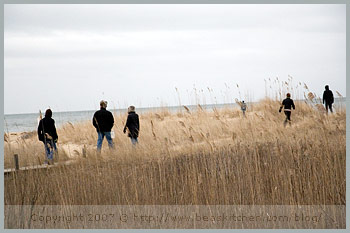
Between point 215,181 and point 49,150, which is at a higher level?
point 49,150

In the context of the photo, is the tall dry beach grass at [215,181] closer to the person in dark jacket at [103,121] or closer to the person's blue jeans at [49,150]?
the person's blue jeans at [49,150]

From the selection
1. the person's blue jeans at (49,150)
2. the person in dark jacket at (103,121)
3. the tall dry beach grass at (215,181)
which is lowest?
the tall dry beach grass at (215,181)

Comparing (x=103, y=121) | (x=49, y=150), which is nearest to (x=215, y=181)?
(x=49, y=150)

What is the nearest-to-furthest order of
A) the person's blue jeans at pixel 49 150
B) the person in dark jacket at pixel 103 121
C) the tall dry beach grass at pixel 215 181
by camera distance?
the tall dry beach grass at pixel 215 181 < the person's blue jeans at pixel 49 150 < the person in dark jacket at pixel 103 121

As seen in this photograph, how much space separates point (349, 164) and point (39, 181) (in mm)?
3604

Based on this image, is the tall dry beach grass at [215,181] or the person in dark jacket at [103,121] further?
the person in dark jacket at [103,121]

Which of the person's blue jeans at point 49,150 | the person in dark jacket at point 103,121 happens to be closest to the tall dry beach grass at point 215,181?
the person's blue jeans at point 49,150

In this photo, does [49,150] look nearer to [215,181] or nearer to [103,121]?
[103,121]

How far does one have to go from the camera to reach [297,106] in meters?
11.6

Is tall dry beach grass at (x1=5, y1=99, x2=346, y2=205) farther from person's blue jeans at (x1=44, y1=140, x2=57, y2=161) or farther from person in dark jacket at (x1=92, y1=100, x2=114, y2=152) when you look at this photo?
person in dark jacket at (x1=92, y1=100, x2=114, y2=152)

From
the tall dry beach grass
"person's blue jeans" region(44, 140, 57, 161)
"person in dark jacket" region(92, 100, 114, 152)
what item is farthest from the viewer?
"person in dark jacket" region(92, 100, 114, 152)

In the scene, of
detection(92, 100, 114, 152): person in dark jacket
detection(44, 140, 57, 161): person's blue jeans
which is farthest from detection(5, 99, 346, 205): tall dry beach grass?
detection(92, 100, 114, 152): person in dark jacket

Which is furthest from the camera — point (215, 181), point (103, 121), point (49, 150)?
point (103, 121)

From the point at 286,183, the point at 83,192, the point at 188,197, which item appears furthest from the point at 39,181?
the point at 286,183
